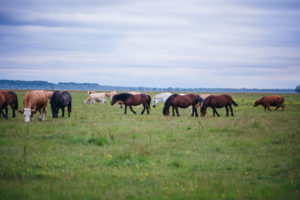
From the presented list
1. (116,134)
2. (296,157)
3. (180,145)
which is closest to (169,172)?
(180,145)

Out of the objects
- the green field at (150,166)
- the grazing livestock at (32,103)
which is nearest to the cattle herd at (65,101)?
the grazing livestock at (32,103)

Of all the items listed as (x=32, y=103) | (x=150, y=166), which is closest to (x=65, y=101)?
(x=32, y=103)

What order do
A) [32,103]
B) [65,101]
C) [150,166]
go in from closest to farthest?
[150,166] < [32,103] < [65,101]

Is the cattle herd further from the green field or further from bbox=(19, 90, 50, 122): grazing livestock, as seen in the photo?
the green field

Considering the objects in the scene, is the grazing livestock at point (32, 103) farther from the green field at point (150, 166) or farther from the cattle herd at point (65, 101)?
the green field at point (150, 166)

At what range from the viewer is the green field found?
6.02 metres

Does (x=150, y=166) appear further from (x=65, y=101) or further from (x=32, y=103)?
(x=65, y=101)

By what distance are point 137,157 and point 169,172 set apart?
1582mm

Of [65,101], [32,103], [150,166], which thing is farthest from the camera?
[65,101]

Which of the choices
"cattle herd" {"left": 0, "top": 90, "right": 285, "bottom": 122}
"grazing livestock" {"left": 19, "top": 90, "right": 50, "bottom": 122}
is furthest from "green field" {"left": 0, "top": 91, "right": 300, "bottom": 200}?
"cattle herd" {"left": 0, "top": 90, "right": 285, "bottom": 122}

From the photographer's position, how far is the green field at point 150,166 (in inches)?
237

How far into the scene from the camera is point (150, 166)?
7887mm

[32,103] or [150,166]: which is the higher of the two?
[32,103]

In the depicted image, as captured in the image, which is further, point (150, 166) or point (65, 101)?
point (65, 101)
